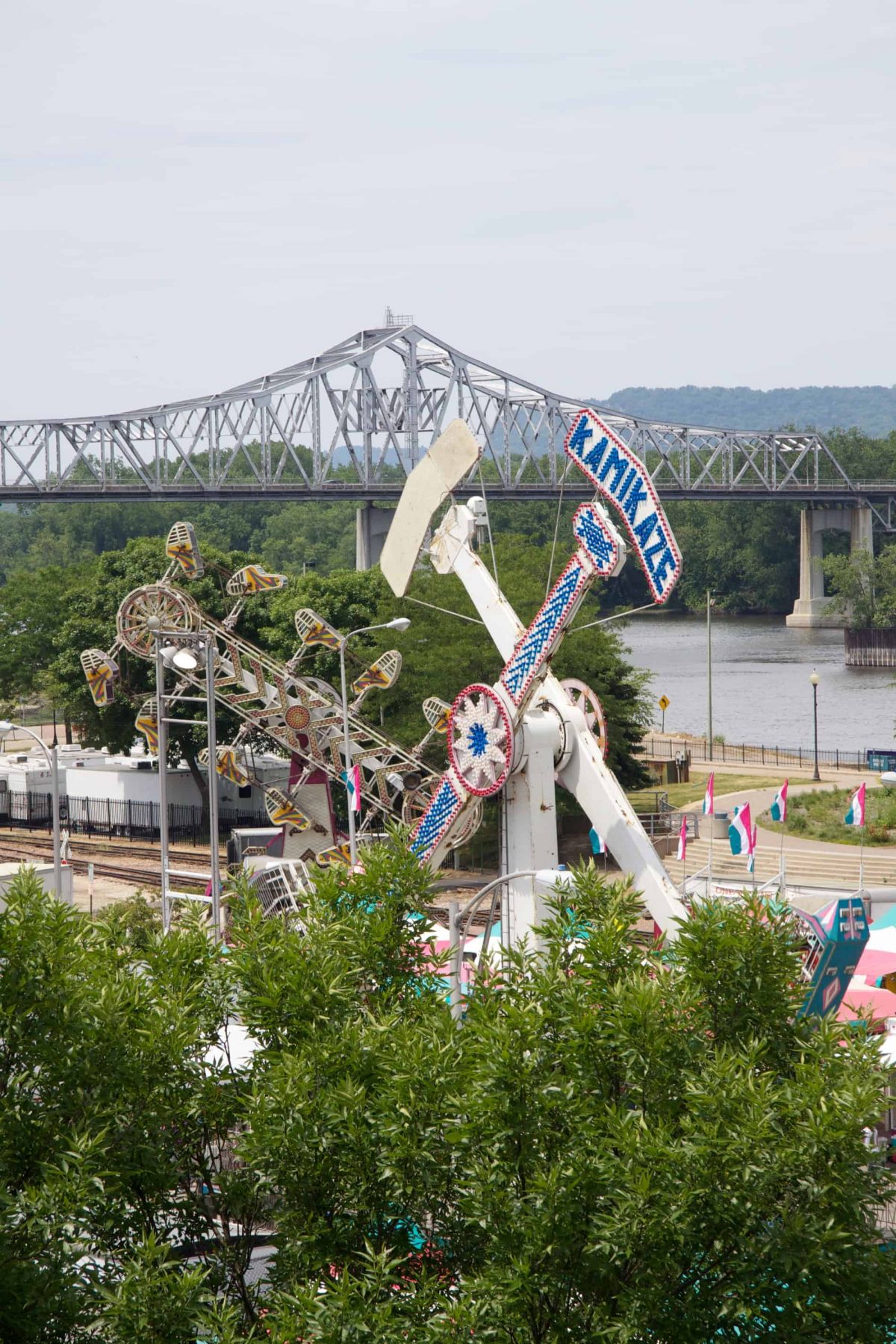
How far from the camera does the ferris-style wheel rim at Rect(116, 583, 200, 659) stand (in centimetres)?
3741

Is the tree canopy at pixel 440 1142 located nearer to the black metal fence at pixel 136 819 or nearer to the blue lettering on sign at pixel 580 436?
the blue lettering on sign at pixel 580 436

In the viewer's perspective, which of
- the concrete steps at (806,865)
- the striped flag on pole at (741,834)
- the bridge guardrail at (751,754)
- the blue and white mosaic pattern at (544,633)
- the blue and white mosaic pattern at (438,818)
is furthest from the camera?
the bridge guardrail at (751,754)

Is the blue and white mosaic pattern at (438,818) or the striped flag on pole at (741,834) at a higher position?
the blue and white mosaic pattern at (438,818)

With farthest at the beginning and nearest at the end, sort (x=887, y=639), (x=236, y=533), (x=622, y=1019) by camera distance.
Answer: (x=236, y=533), (x=887, y=639), (x=622, y=1019)

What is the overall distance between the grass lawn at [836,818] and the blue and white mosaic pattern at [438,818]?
21433 millimetres

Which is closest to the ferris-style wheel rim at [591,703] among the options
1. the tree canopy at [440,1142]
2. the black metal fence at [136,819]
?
the tree canopy at [440,1142]

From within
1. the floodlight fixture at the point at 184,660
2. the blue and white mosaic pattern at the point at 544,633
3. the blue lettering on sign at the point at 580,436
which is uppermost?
the blue lettering on sign at the point at 580,436

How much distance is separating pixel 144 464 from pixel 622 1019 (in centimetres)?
12818

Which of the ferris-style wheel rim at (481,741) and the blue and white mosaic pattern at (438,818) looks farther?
the blue and white mosaic pattern at (438,818)

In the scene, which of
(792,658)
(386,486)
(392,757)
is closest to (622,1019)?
(392,757)

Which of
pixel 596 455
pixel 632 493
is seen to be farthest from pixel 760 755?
pixel 632 493

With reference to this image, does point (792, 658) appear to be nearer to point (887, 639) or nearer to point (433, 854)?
point (887, 639)

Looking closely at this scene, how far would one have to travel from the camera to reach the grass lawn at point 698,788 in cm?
5284

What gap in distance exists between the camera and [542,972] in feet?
48.1
